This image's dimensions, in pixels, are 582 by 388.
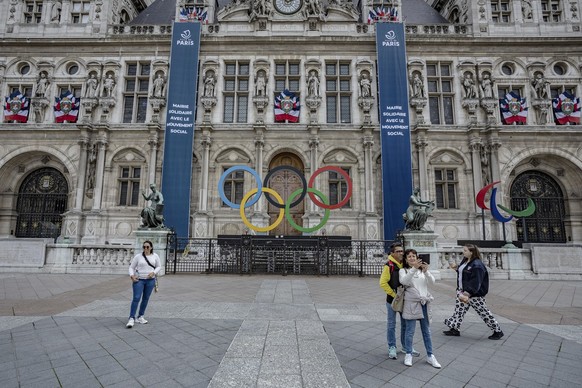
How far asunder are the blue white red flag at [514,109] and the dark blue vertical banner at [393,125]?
22.5ft

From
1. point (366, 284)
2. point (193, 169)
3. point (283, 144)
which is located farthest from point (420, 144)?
point (193, 169)

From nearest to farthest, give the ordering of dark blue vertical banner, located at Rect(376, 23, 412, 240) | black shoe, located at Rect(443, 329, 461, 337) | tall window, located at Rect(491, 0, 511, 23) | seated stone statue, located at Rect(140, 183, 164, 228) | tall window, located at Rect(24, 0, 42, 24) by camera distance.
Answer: black shoe, located at Rect(443, 329, 461, 337), seated stone statue, located at Rect(140, 183, 164, 228), dark blue vertical banner, located at Rect(376, 23, 412, 240), tall window, located at Rect(491, 0, 511, 23), tall window, located at Rect(24, 0, 42, 24)

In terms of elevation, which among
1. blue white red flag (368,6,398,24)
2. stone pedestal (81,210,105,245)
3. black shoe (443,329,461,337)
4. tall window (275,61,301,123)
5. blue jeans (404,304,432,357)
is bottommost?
black shoe (443,329,461,337)

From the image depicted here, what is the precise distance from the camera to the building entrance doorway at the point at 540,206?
20.0 metres

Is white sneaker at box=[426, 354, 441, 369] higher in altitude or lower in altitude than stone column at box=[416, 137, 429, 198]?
lower

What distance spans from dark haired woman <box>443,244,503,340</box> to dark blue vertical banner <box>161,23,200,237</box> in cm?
1677

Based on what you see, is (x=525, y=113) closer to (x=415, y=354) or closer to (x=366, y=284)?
(x=366, y=284)

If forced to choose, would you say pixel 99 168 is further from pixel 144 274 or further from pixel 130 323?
pixel 130 323

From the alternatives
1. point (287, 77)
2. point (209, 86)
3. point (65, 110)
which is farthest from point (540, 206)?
point (65, 110)

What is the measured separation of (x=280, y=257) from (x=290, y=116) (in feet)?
36.1

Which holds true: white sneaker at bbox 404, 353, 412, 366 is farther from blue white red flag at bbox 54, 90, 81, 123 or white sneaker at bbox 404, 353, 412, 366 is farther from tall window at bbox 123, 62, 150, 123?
blue white red flag at bbox 54, 90, 81, 123

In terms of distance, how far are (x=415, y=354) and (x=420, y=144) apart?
1840cm

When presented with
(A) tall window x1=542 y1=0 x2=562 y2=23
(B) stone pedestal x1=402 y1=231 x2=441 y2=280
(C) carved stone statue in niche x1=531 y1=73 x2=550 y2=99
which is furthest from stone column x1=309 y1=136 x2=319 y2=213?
(A) tall window x1=542 y1=0 x2=562 y2=23

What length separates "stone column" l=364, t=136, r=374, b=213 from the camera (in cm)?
1977
